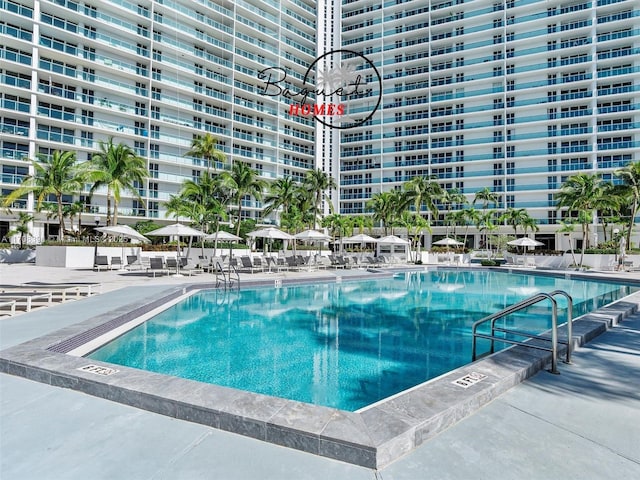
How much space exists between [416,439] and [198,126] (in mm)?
46128

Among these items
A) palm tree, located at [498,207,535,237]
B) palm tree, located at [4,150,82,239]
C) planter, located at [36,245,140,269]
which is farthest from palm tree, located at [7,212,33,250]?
palm tree, located at [498,207,535,237]

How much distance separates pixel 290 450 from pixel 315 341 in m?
4.90

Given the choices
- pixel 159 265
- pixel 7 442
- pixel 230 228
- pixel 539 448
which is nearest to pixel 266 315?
pixel 7 442

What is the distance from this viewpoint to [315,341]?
7605mm

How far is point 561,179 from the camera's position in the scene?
155 feet

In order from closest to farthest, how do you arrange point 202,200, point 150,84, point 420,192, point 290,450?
point 290,450, point 202,200, point 420,192, point 150,84

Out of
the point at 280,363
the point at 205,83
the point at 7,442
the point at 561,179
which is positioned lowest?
the point at 280,363

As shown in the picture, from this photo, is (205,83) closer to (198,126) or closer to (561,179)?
(198,126)

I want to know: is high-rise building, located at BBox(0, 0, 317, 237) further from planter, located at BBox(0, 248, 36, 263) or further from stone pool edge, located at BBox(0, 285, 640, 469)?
stone pool edge, located at BBox(0, 285, 640, 469)

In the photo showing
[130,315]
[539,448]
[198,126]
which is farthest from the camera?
[198,126]

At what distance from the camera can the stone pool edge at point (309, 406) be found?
8.78 feet

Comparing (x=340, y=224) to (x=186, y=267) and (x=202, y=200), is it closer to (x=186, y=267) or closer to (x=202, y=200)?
(x=202, y=200)

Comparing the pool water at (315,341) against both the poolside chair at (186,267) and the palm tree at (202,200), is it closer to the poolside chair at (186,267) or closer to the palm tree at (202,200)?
the poolside chair at (186,267)

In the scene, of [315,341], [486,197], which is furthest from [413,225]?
[315,341]
